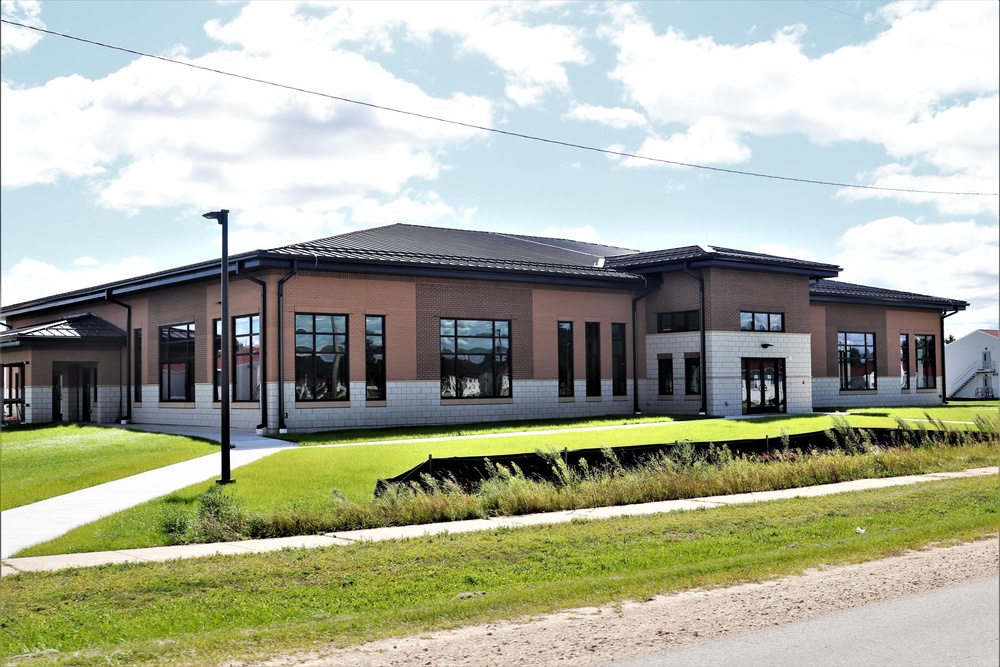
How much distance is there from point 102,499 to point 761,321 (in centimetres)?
2646

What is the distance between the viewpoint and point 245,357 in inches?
1189

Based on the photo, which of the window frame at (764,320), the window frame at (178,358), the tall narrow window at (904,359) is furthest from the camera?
the tall narrow window at (904,359)

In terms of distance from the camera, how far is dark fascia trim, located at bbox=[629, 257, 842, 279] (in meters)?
34.8

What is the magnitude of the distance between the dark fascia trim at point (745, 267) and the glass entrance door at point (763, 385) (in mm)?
3411

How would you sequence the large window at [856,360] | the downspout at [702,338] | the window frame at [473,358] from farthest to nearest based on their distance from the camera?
1. the large window at [856,360]
2. the downspout at [702,338]
3. the window frame at [473,358]

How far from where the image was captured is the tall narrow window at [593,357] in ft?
117

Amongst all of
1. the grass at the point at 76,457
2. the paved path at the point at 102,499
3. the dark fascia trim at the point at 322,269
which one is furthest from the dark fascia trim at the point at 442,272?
the paved path at the point at 102,499

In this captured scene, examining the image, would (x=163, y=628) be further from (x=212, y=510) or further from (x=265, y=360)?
(x=265, y=360)

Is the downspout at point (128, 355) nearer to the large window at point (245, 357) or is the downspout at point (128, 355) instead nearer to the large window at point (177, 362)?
the large window at point (177, 362)

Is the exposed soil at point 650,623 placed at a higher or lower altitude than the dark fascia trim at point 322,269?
lower

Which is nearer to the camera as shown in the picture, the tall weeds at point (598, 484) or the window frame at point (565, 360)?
the tall weeds at point (598, 484)

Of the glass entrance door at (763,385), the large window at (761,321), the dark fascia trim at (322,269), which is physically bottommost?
the glass entrance door at (763,385)

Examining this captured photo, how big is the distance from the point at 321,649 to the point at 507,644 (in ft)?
4.55

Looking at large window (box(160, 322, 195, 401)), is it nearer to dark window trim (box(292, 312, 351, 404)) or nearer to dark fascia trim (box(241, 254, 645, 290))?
dark window trim (box(292, 312, 351, 404))
